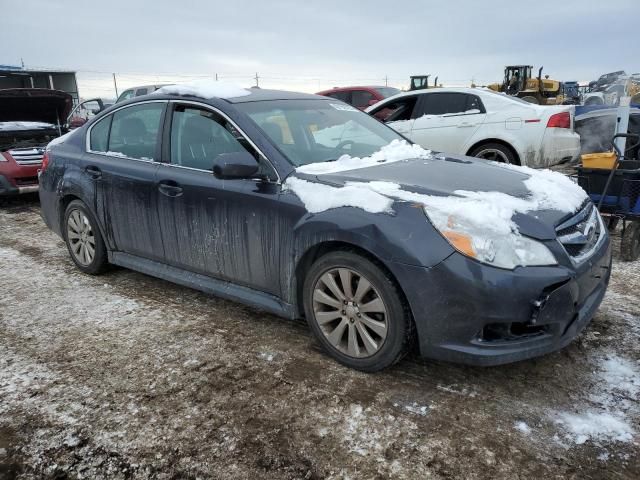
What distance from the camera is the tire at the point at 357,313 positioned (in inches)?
105

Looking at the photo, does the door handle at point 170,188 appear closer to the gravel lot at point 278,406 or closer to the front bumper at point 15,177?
the gravel lot at point 278,406

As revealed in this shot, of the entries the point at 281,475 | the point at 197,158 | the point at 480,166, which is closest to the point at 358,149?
the point at 480,166

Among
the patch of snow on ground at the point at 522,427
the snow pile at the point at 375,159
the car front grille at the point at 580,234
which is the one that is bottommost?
the patch of snow on ground at the point at 522,427

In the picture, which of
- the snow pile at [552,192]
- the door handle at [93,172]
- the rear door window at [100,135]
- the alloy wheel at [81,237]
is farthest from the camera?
the alloy wheel at [81,237]

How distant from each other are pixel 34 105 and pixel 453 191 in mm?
7506

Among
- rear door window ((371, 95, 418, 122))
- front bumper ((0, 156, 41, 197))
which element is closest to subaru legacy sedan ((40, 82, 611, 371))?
front bumper ((0, 156, 41, 197))

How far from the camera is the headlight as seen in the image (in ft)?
8.07

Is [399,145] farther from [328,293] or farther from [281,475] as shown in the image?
[281,475]

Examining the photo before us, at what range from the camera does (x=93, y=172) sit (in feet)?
14.0

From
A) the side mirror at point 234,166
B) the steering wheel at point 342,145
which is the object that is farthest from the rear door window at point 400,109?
the side mirror at point 234,166

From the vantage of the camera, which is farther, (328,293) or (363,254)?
(328,293)

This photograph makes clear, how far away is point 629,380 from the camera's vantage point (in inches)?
109

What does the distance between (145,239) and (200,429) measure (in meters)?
1.89

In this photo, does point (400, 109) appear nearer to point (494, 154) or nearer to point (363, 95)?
point (494, 154)
